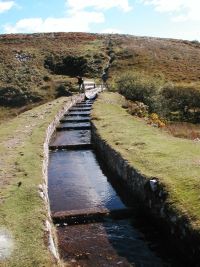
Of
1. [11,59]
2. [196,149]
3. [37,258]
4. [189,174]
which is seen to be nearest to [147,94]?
[196,149]

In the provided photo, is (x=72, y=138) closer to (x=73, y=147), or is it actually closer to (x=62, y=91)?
(x=73, y=147)

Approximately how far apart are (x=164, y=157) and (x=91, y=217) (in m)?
4.86

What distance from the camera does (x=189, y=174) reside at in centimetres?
1612

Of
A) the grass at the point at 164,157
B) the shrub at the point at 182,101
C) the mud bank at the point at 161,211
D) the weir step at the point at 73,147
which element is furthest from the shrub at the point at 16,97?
the mud bank at the point at 161,211

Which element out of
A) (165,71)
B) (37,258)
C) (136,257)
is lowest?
(136,257)

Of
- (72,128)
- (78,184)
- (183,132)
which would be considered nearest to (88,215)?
(78,184)

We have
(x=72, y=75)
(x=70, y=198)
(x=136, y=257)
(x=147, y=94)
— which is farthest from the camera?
(x=72, y=75)

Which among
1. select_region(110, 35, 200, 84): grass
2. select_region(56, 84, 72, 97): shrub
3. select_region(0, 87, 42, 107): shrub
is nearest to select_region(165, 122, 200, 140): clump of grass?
select_region(56, 84, 72, 97): shrub

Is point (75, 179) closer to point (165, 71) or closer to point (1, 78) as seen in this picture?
point (1, 78)

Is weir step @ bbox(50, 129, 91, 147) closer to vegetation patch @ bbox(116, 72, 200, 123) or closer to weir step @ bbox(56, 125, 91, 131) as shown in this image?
weir step @ bbox(56, 125, 91, 131)

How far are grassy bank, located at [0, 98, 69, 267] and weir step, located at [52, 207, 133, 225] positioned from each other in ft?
4.63

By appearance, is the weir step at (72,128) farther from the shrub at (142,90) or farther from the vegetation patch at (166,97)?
the shrub at (142,90)

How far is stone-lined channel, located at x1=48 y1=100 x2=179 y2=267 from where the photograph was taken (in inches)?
530

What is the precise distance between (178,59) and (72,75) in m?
30.7
